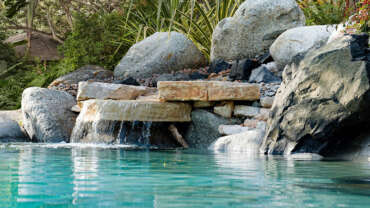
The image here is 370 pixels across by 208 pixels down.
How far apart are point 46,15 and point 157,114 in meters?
12.4

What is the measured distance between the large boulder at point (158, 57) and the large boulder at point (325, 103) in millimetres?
5802

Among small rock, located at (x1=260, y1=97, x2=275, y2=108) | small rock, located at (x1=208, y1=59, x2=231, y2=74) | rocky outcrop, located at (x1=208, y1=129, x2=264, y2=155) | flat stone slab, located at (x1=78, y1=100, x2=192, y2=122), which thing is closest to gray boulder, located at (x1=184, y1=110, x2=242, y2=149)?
flat stone slab, located at (x1=78, y1=100, x2=192, y2=122)

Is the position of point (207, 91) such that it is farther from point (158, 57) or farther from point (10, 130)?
point (10, 130)

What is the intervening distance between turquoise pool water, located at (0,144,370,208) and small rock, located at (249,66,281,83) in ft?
16.8

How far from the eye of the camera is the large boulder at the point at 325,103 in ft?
20.2

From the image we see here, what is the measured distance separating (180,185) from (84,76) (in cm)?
994

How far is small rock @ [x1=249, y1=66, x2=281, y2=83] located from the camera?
9.86 metres

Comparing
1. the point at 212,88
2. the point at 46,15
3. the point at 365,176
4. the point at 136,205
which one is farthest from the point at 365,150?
the point at 46,15

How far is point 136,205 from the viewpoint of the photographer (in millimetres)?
2535

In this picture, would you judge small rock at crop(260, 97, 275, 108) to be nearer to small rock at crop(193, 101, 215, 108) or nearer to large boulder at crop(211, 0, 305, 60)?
small rock at crop(193, 101, 215, 108)

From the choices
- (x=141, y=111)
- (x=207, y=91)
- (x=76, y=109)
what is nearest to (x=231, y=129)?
(x=207, y=91)

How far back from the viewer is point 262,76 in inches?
392

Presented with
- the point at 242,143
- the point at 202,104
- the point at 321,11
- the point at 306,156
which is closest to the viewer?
the point at 306,156

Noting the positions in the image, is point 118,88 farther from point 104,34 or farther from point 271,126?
point 104,34
